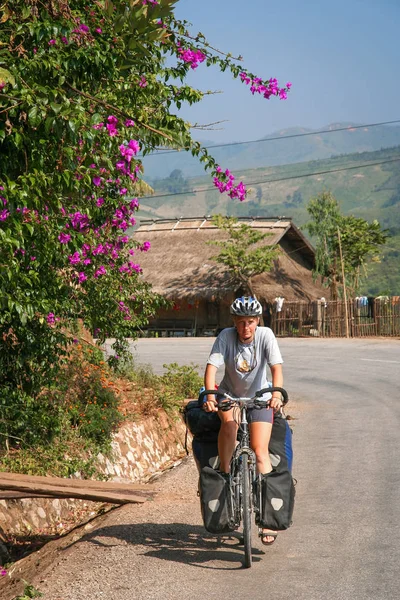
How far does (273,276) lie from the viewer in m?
41.8

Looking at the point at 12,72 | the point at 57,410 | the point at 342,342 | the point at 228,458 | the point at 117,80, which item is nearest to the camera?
the point at 12,72

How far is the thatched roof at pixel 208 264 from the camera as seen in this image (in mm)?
40750

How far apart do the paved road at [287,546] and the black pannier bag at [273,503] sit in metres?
0.28

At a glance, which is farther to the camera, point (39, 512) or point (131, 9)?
point (39, 512)

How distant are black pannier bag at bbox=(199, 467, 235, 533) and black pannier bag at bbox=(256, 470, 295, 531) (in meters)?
0.23

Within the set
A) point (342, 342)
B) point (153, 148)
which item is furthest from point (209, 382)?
point (342, 342)

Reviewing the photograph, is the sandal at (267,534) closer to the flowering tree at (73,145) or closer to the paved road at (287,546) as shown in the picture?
the paved road at (287,546)

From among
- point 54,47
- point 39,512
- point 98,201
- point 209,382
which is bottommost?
point 39,512

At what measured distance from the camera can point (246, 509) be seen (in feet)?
20.3

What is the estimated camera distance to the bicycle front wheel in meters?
6.06

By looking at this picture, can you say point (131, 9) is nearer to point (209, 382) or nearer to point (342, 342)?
point (209, 382)

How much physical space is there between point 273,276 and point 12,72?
36038mm

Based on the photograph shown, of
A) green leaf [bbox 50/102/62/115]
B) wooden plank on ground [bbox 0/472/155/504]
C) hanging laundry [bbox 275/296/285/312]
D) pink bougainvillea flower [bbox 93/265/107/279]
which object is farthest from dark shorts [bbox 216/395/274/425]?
hanging laundry [bbox 275/296/285/312]

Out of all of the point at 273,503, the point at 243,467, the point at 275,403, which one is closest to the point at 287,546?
the point at 273,503
